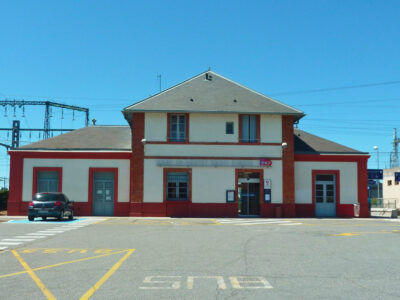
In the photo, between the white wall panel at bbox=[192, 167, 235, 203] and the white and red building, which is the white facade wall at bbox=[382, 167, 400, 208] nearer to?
the white and red building

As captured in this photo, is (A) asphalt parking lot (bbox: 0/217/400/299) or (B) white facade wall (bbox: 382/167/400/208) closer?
(A) asphalt parking lot (bbox: 0/217/400/299)

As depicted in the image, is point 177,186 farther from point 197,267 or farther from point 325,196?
point 197,267

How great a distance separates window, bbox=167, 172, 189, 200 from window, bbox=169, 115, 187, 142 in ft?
7.48

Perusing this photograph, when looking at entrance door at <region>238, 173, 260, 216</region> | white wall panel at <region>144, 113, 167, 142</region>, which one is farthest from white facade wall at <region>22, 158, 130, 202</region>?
entrance door at <region>238, 173, 260, 216</region>

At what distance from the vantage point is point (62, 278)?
847cm

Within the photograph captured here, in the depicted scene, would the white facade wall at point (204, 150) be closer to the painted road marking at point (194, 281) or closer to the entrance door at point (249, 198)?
the entrance door at point (249, 198)

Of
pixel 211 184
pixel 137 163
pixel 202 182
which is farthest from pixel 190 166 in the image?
pixel 137 163

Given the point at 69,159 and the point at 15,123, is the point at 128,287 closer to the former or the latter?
the point at 69,159

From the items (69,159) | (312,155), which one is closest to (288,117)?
(312,155)

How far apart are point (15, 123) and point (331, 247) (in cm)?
5056

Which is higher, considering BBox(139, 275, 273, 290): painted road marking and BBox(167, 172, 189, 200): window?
BBox(167, 172, 189, 200): window

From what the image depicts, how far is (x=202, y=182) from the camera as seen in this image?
2880cm

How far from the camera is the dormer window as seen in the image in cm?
2903

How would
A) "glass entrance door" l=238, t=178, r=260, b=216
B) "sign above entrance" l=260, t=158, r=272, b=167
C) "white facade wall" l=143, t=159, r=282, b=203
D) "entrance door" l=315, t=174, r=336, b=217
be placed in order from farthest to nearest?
1. "entrance door" l=315, t=174, r=336, b=217
2. "glass entrance door" l=238, t=178, r=260, b=216
3. "sign above entrance" l=260, t=158, r=272, b=167
4. "white facade wall" l=143, t=159, r=282, b=203
